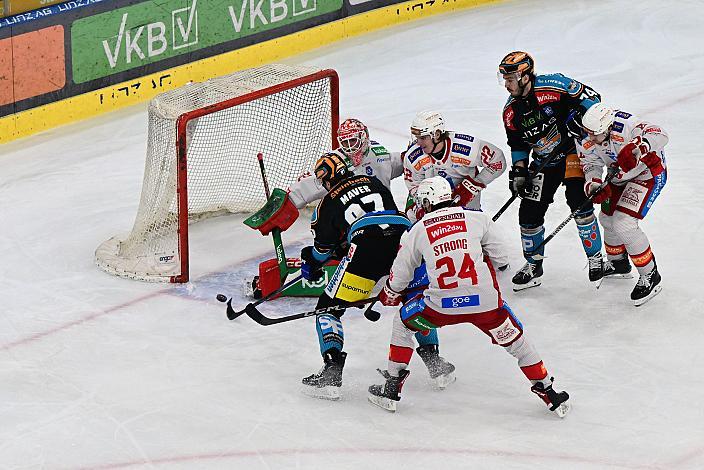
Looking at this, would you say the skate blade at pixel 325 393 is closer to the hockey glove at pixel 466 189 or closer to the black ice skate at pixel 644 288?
the hockey glove at pixel 466 189

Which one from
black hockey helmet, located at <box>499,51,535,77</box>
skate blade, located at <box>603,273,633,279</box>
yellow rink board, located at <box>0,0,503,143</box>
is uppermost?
black hockey helmet, located at <box>499,51,535,77</box>

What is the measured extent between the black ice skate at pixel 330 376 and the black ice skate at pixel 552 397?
2.54 feet

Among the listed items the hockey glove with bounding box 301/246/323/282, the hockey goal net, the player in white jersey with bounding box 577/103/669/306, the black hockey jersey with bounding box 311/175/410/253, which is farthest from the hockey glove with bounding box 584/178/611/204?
the hockey goal net

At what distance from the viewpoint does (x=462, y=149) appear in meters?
6.11

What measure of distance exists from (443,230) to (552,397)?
0.80 meters

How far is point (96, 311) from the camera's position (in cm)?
631

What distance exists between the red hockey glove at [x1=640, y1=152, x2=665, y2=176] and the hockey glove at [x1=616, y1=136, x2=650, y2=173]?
2 centimetres

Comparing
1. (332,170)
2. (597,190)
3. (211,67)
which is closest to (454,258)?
(332,170)

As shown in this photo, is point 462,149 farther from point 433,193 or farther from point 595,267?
point 433,193

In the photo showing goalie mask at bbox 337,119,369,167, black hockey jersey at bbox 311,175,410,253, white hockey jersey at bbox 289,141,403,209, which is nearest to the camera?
black hockey jersey at bbox 311,175,410,253

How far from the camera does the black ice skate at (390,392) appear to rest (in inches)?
207

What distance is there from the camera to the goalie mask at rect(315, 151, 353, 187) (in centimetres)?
562

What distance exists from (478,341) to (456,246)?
1102mm

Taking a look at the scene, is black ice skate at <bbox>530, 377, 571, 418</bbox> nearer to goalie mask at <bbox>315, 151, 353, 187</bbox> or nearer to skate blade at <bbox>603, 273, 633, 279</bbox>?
goalie mask at <bbox>315, 151, 353, 187</bbox>
